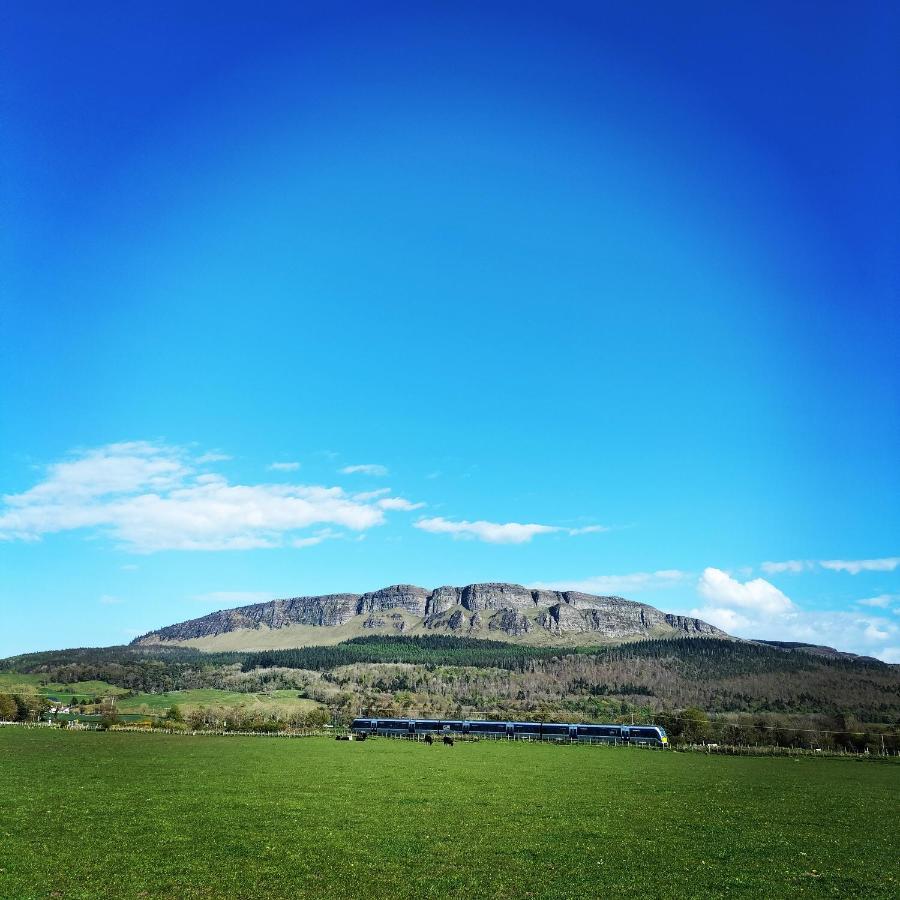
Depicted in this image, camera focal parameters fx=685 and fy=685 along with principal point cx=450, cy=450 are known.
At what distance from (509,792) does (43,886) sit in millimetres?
31796

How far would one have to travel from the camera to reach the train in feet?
457

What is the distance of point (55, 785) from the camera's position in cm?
4425

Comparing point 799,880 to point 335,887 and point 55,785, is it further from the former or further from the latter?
point 55,785

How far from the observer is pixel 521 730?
15238 cm

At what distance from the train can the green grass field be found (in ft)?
281

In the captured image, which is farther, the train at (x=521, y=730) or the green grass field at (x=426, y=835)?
the train at (x=521, y=730)

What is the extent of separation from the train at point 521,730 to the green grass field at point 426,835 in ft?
281

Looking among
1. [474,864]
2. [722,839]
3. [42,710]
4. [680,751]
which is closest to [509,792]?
[722,839]

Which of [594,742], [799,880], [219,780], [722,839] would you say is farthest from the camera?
[594,742]

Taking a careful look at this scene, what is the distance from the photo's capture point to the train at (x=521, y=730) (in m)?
139

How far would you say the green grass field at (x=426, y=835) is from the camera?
23.2 meters

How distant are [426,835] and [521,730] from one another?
5143 inches

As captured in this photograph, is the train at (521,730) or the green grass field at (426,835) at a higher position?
the green grass field at (426,835)

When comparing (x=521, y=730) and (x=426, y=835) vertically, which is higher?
(x=426, y=835)
